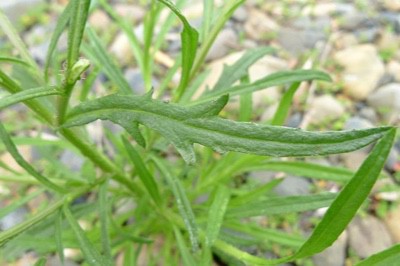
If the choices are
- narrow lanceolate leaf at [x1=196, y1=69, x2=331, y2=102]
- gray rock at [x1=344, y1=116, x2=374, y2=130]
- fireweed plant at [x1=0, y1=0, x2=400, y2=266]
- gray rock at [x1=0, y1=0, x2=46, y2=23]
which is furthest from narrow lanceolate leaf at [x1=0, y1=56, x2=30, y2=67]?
gray rock at [x1=0, y1=0, x2=46, y2=23]

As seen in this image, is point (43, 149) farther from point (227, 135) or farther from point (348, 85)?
point (348, 85)

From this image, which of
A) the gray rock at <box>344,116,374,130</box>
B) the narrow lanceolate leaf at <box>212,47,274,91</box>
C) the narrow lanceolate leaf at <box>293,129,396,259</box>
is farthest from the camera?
the gray rock at <box>344,116,374,130</box>

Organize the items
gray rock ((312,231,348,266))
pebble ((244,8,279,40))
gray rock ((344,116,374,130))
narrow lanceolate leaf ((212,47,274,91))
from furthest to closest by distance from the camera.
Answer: pebble ((244,8,279,40)), gray rock ((344,116,374,130)), gray rock ((312,231,348,266)), narrow lanceolate leaf ((212,47,274,91))

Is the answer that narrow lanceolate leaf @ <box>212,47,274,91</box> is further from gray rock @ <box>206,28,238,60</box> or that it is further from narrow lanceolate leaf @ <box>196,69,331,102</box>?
gray rock @ <box>206,28,238,60</box>

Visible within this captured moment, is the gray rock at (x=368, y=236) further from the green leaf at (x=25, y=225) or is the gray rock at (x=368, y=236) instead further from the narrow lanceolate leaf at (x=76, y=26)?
the narrow lanceolate leaf at (x=76, y=26)

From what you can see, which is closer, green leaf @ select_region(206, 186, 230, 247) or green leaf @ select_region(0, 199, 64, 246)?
green leaf @ select_region(0, 199, 64, 246)

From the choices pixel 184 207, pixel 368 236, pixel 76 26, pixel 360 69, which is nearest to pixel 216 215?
pixel 184 207

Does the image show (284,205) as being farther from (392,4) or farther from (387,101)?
(392,4)

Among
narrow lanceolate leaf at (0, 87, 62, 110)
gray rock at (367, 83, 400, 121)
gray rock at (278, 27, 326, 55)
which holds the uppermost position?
gray rock at (278, 27, 326, 55)
